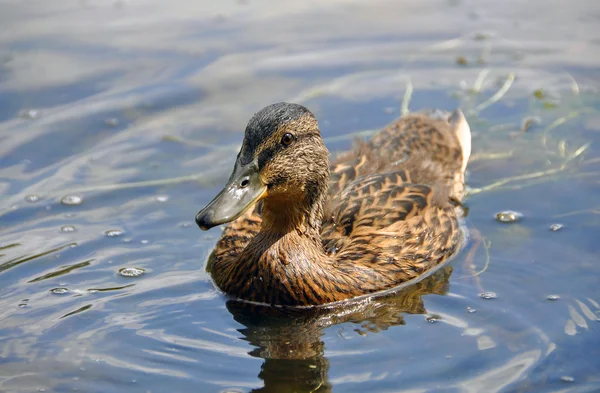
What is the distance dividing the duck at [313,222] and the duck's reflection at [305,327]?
94 mm

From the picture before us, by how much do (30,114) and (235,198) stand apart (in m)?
4.36

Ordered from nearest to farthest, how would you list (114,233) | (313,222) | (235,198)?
(235,198), (313,222), (114,233)

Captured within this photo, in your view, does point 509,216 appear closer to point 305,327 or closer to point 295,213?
point 295,213

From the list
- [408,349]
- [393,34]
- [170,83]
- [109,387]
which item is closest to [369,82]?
[393,34]

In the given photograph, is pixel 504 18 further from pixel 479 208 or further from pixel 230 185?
pixel 230 185

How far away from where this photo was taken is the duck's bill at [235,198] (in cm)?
636

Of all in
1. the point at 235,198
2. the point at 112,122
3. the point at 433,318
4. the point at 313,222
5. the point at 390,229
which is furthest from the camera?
the point at 112,122

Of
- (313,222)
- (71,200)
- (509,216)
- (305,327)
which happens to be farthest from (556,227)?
(71,200)

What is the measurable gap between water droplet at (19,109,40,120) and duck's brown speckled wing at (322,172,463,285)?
3.93 metres

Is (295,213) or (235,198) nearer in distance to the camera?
(235,198)

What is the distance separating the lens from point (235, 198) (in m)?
6.47

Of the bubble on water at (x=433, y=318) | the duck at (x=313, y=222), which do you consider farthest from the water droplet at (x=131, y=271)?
the bubble on water at (x=433, y=318)

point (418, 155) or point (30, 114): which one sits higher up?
point (30, 114)

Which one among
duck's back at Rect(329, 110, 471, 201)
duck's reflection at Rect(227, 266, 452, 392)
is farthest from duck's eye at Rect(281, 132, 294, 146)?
duck's reflection at Rect(227, 266, 452, 392)
